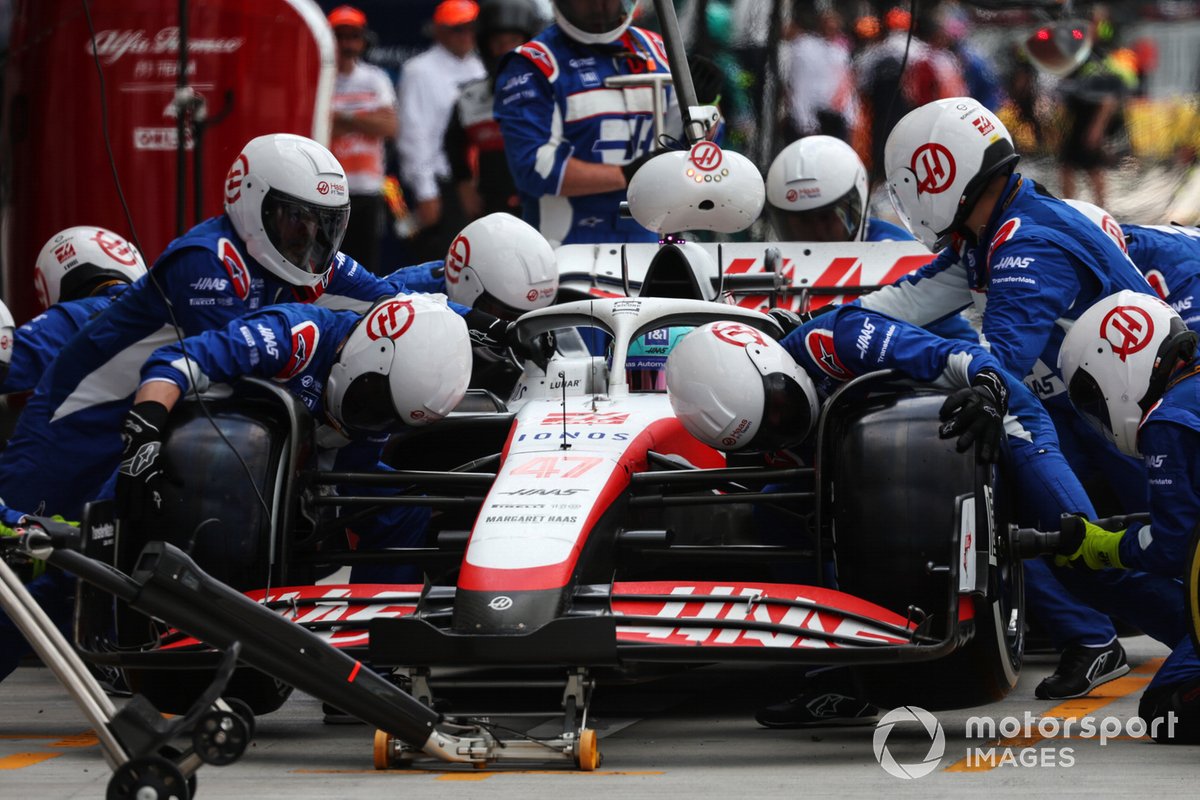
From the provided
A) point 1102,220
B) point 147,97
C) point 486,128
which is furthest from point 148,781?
point 486,128

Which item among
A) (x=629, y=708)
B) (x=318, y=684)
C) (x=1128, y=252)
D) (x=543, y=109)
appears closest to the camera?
(x=318, y=684)

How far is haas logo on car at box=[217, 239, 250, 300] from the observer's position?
6.95 meters

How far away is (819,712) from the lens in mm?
5883

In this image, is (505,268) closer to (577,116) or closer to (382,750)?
(577,116)

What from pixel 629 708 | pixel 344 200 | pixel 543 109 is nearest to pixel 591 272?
pixel 543 109

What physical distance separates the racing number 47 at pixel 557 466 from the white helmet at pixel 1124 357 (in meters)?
1.48

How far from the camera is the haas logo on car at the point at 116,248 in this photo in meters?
8.45

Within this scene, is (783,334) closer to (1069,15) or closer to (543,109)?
(543,109)

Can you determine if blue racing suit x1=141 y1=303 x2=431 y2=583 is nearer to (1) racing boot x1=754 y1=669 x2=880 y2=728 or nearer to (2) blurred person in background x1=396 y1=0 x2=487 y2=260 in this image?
(1) racing boot x1=754 y1=669 x2=880 y2=728

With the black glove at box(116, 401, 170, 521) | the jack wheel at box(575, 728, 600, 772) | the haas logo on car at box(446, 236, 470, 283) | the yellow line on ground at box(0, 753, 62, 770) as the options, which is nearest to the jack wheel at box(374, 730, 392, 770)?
the jack wheel at box(575, 728, 600, 772)

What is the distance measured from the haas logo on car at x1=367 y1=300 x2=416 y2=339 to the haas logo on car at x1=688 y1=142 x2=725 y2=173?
1927mm

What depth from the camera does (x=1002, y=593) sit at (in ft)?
19.4

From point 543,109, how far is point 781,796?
5267 millimetres

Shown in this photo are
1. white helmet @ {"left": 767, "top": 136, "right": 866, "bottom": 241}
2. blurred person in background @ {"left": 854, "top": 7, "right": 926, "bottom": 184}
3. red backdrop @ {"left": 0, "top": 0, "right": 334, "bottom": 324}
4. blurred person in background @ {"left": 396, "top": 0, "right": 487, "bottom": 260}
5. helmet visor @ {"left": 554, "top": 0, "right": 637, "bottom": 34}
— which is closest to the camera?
white helmet @ {"left": 767, "top": 136, "right": 866, "bottom": 241}
